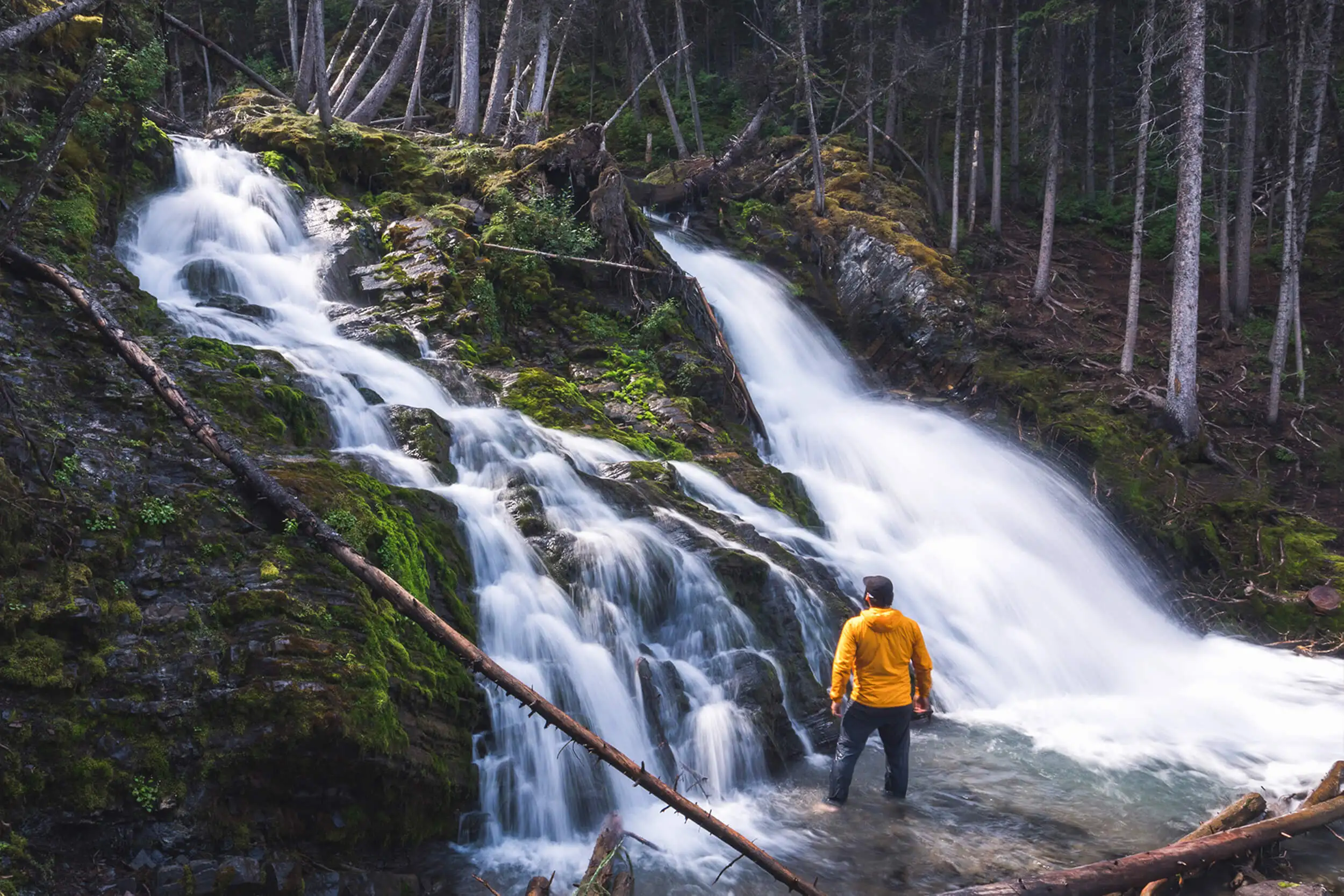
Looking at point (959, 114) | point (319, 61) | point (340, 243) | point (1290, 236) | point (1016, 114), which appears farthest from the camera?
point (1016, 114)

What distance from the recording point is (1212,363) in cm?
1922

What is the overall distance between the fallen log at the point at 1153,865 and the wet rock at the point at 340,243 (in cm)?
1128

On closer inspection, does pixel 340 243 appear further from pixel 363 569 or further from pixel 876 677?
pixel 876 677

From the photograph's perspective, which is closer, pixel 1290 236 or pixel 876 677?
pixel 876 677

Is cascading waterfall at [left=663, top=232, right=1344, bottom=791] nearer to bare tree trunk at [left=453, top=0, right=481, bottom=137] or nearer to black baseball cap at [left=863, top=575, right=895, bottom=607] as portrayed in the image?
black baseball cap at [left=863, top=575, right=895, bottom=607]

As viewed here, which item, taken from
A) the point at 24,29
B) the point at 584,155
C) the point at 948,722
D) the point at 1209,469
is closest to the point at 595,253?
the point at 584,155

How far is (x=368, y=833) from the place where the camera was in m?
4.68

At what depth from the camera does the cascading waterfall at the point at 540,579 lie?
5.91 metres

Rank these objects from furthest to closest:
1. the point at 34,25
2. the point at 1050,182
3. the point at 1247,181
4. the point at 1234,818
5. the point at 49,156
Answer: the point at 1050,182 < the point at 1247,181 < the point at 34,25 < the point at 49,156 < the point at 1234,818

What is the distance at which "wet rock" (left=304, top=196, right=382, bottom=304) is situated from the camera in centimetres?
1224

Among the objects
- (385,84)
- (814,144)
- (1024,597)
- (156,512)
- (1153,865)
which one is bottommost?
(1024,597)

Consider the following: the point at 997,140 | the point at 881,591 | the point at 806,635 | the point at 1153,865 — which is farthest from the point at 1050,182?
the point at 1153,865

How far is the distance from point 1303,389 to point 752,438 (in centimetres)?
1356

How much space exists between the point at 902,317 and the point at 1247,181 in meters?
10.1
